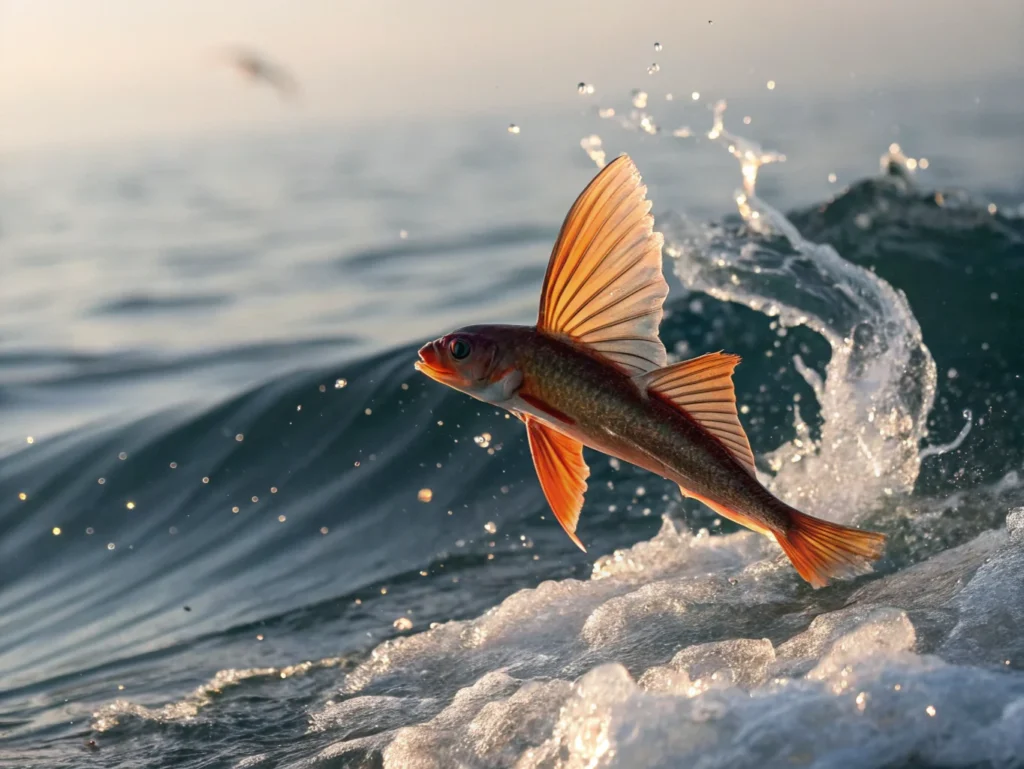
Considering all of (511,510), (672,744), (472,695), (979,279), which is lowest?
(672,744)

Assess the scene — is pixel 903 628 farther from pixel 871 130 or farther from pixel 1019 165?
pixel 871 130

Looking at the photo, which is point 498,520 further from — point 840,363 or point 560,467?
point 560,467

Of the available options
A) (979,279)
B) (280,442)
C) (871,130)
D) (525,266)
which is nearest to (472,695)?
(280,442)

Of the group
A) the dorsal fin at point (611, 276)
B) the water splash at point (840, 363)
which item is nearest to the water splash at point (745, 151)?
the water splash at point (840, 363)

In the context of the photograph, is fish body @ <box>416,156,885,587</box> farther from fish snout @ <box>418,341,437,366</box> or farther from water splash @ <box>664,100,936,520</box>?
water splash @ <box>664,100,936,520</box>

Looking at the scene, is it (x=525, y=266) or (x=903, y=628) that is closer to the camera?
(x=903, y=628)

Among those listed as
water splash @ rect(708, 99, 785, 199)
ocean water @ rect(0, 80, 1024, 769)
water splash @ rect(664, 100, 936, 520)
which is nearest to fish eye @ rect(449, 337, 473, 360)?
ocean water @ rect(0, 80, 1024, 769)

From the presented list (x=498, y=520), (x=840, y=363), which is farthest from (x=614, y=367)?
(x=840, y=363)
